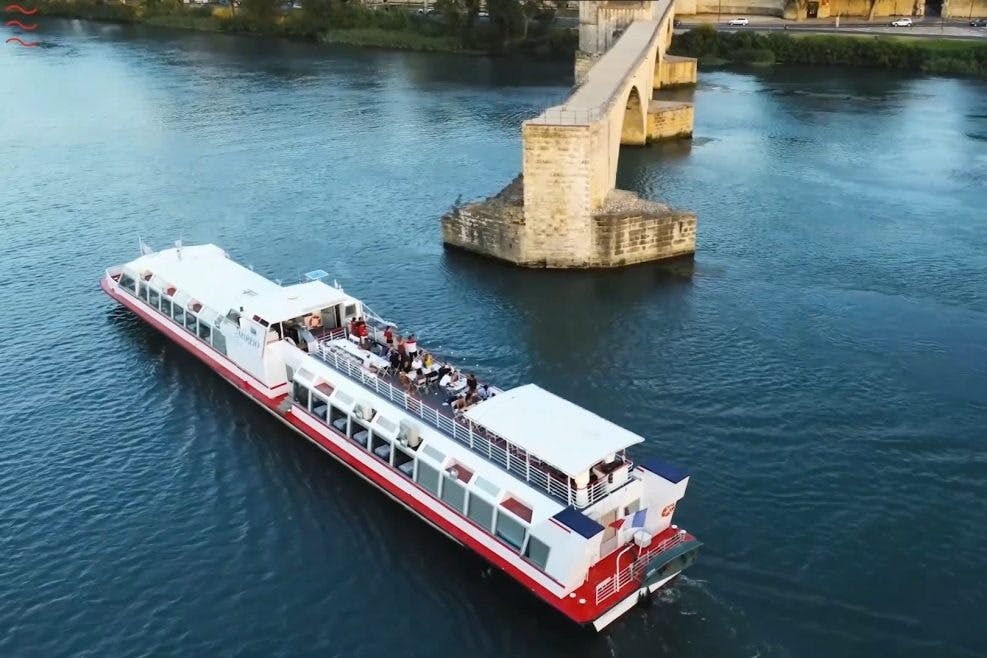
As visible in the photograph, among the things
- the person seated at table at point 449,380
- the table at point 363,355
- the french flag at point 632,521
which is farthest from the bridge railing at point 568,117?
the french flag at point 632,521

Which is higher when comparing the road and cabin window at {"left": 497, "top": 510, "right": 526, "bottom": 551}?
the road

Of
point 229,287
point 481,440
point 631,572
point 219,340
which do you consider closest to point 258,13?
point 229,287

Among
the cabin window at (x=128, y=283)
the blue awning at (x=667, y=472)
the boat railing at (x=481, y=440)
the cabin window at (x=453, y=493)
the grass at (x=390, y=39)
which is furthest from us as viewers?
the grass at (x=390, y=39)

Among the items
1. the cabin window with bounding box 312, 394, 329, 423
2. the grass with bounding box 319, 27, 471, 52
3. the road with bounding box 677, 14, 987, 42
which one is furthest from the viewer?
the grass with bounding box 319, 27, 471, 52

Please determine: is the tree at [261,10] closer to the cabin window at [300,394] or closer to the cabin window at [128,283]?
the cabin window at [128,283]

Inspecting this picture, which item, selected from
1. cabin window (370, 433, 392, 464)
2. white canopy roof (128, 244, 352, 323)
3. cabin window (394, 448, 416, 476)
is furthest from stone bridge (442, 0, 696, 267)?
cabin window (394, 448, 416, 476)

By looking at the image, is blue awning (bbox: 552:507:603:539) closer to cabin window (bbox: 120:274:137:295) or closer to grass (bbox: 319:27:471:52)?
cabin window (bbox: 120:274:137:295)
